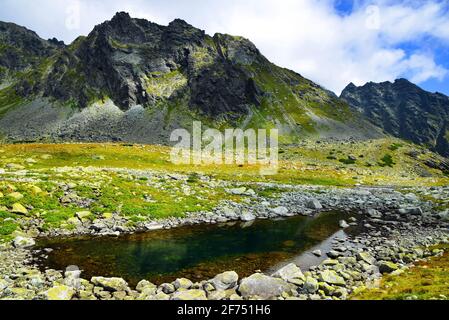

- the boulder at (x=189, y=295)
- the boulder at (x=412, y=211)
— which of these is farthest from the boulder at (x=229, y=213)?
the boulder at (x=412, y=211)

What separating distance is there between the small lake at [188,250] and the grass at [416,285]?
8.45m

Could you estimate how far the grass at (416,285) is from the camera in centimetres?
1627

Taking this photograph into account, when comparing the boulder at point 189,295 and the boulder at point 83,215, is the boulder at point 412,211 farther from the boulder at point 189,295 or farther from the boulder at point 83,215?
the boulder at point 83,215

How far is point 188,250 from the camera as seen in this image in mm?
28516

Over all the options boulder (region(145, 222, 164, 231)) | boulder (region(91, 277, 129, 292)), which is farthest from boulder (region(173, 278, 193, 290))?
boulder (region(145, 222, 164, 231))

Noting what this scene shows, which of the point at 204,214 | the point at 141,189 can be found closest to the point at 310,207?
the point at 204,214

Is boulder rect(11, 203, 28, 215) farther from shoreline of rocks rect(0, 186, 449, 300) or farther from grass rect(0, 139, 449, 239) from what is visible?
shoreline of rocks rect(0, 186, 449, 300)

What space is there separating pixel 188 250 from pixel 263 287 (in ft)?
36.1

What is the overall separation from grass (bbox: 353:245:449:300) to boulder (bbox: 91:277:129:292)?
12592mm

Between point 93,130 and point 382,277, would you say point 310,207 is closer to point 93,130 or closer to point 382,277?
point 382,277

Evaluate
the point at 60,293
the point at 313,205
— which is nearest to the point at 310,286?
the point at 60,293

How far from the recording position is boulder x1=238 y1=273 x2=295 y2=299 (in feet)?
60.3

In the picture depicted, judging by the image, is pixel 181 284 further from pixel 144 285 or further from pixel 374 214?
pixel 374 214

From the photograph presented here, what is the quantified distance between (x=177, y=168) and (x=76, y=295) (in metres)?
60.6
